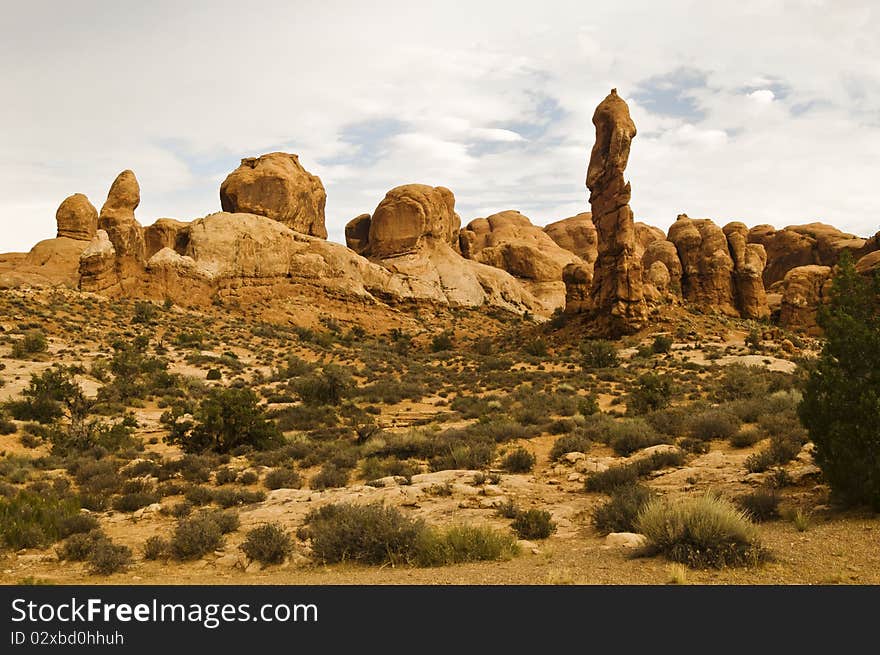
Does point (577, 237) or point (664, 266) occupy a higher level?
point (577, 237)

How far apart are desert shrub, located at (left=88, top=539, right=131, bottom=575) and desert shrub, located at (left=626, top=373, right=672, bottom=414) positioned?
14.5 m

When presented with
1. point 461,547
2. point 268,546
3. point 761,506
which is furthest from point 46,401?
point 761,506

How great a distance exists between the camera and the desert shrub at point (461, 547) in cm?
747

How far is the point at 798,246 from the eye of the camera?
73.4 meters

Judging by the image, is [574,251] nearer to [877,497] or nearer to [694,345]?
[694,345]

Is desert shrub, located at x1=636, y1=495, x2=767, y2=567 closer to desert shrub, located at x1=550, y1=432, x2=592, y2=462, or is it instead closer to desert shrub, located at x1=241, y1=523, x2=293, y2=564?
desert shrub, located at x1=241, y1=523, x2=293, y2=564

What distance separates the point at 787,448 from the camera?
1073 centimetres

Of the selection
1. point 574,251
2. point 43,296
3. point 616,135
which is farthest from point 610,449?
point 574,251

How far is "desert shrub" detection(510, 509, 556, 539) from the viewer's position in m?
8.53

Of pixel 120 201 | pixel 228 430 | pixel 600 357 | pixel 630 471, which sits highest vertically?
pixel 120 201

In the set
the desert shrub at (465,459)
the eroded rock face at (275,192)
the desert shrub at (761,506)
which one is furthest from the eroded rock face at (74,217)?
the desert shrub at (761,506)

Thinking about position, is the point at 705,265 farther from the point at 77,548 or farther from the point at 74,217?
the point at 74,217

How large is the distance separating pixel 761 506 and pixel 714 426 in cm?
601
